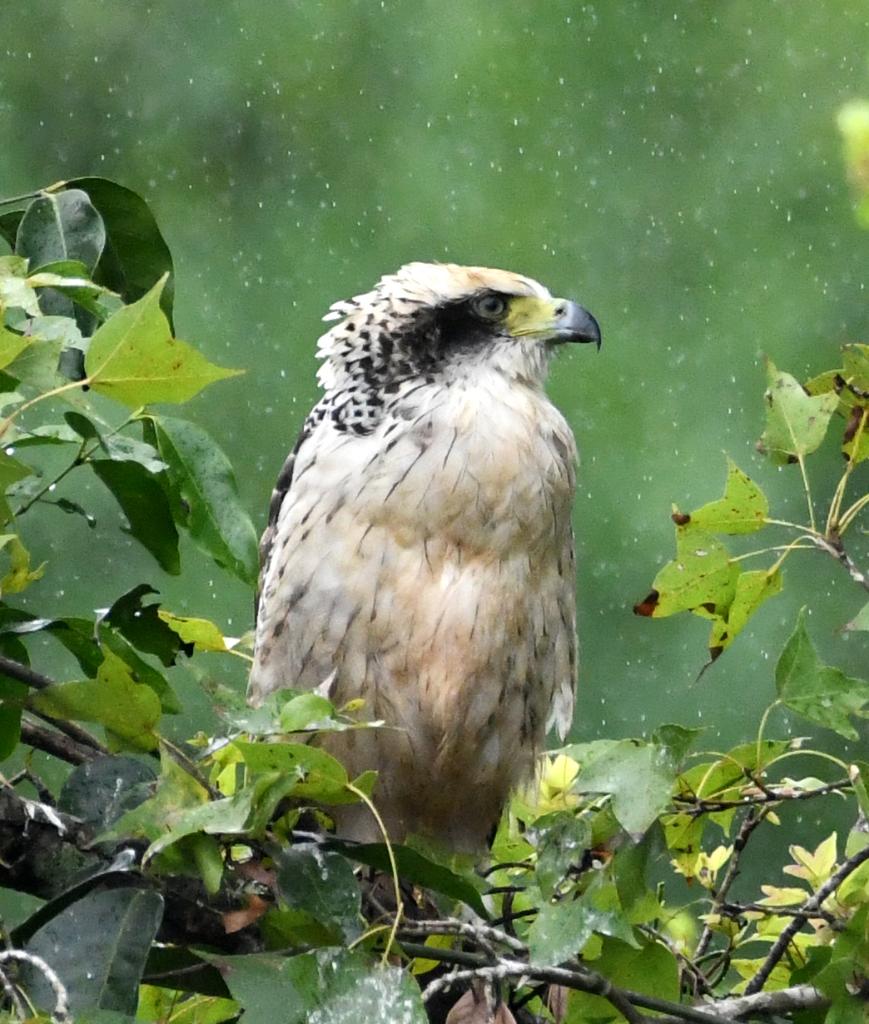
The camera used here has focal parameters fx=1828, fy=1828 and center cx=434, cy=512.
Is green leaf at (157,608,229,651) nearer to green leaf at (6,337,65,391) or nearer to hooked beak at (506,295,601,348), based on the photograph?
green leaf at (6,337,65,391)

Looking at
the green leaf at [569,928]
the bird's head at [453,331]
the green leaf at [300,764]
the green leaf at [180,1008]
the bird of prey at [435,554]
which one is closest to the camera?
the green leaf at [300,764]

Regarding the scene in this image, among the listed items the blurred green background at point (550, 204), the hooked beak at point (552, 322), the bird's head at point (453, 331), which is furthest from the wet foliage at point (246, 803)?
the blurred green background at point (550, 204)

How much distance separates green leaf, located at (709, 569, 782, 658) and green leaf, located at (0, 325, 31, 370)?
59 centimetres

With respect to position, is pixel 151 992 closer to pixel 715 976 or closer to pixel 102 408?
pixel 715 976

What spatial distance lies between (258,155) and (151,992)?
4686 millimetres

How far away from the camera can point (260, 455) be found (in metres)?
4.99

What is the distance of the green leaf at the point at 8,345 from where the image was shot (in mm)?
1084

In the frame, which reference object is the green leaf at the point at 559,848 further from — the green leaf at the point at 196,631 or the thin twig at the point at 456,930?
the green leaf at the point at 196,631

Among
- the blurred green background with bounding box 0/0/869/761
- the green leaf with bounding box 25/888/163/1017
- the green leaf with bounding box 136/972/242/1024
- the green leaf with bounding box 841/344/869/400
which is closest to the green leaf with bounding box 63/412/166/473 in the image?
the green leaf with bounding box 25/888/163/1017

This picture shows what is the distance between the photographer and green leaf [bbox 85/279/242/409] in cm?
110

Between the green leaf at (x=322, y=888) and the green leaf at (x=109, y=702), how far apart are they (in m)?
0.12

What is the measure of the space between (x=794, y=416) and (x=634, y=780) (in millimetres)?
344

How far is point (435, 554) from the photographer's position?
188 cm

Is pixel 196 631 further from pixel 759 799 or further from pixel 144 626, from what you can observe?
pixel 759 799
